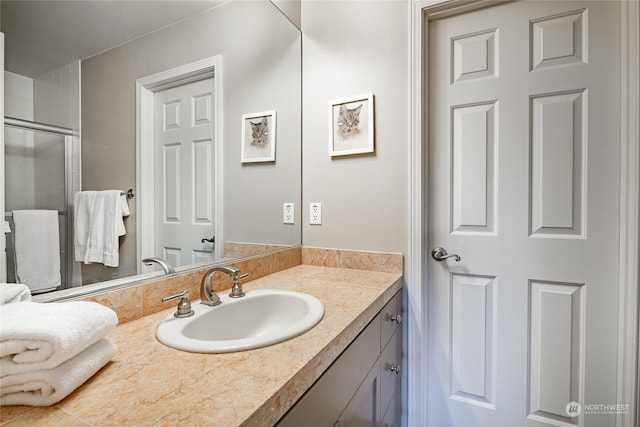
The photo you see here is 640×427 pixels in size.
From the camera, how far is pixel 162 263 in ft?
3.15

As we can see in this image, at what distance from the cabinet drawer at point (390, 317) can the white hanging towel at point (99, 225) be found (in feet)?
2.91

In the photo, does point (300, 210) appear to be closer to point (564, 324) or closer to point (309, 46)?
point (309, 46)

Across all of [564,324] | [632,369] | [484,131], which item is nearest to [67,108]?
[484,131]

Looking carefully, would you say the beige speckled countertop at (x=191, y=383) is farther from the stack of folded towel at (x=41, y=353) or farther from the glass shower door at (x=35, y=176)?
the glass shower door at (x=35, y=176)

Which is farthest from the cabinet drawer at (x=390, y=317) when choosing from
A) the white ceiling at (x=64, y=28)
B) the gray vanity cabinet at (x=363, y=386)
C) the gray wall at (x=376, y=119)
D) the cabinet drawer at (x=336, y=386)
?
the white ceiling at (x=64, y=28)

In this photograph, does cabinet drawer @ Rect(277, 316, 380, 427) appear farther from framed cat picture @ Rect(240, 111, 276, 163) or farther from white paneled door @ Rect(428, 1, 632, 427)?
framed cat picture @ Rect(240, 111, 276, 163)

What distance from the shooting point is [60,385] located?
47cm

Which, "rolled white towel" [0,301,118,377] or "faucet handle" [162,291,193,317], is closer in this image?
"rolled white towel" [0,301,118,377]

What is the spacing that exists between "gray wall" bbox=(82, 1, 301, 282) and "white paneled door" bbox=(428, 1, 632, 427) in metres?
0.72

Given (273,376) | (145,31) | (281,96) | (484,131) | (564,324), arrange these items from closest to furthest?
(273,376) → (145,31) → (564,324) → (484,131) → (281,96)

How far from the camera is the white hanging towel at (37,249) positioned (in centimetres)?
65

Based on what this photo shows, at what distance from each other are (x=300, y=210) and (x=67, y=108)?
3.56 ft

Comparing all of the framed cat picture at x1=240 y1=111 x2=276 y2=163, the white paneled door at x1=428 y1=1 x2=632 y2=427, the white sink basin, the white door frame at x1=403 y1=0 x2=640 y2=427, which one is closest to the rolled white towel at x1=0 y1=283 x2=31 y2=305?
the white sink basin

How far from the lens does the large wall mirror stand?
0.66 m
